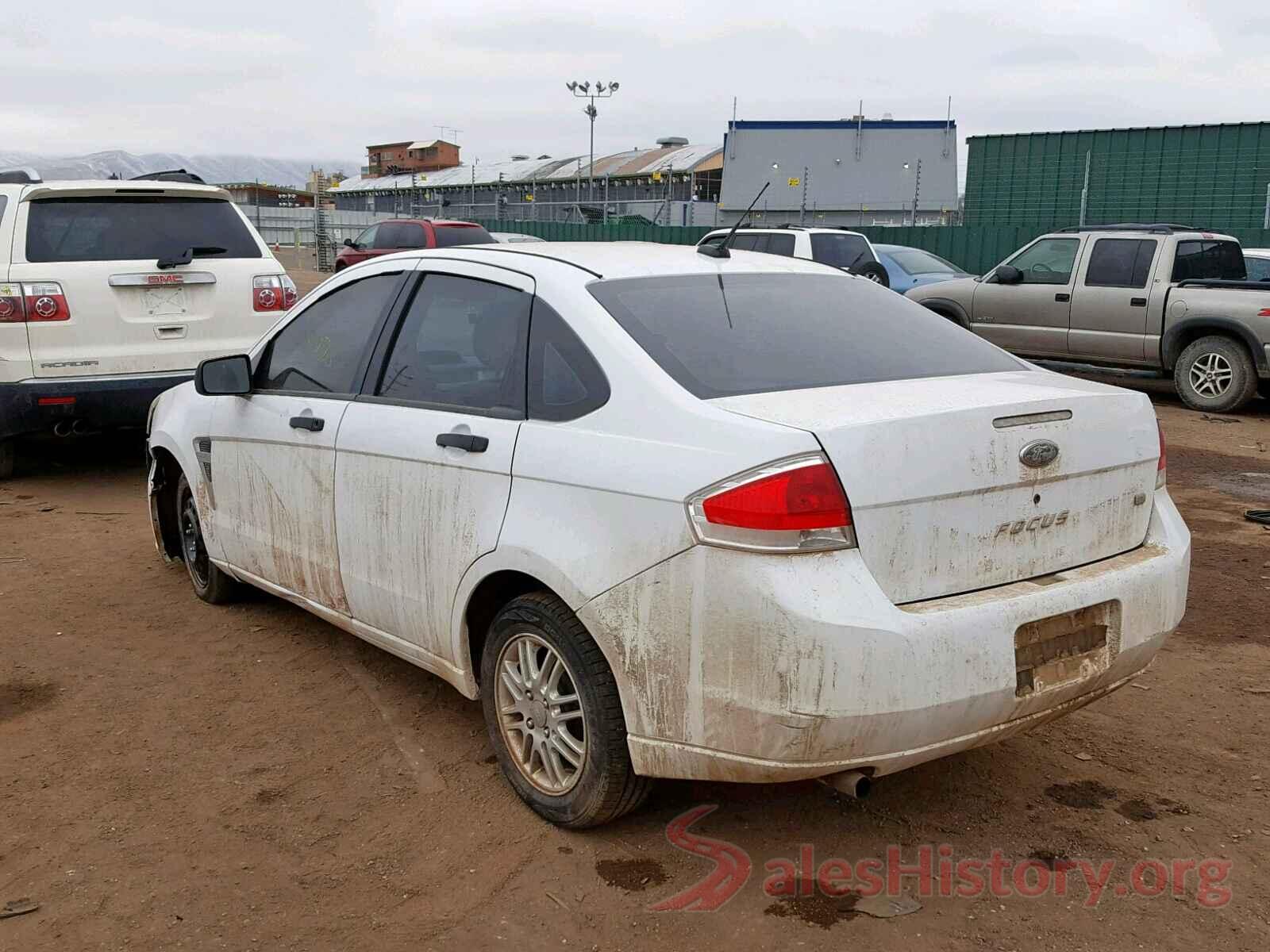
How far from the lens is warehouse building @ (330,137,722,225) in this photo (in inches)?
1639

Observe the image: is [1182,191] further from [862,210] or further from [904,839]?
[904,839]

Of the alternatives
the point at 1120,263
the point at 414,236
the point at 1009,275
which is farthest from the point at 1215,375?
the point at 414,236

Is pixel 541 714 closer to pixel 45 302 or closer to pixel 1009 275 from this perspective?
pixel 45 302

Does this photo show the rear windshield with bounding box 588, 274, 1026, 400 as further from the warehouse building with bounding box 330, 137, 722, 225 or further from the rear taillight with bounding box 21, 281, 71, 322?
the warehouse building with bounding box 330, 137, 722, 225

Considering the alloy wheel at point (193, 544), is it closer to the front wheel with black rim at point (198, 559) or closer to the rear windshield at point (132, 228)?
the front wheel with black rim at point (198, 559)

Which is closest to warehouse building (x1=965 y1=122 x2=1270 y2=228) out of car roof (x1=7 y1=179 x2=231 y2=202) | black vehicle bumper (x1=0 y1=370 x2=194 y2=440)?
car roof (x1=7 y1=179 x2=231 y2=202)

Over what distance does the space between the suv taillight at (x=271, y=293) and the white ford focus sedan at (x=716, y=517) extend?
410 centimetres

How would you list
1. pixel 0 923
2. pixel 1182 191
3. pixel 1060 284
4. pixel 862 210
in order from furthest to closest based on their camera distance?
pixel 862 210
pixel 1182 191
pixel 1060 284
pixel 0 923

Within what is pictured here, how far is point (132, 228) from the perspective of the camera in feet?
25.8

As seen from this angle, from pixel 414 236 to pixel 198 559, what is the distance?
700 inches

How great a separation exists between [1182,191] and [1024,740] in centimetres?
2993

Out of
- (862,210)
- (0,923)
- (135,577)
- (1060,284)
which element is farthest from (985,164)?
(0,923)

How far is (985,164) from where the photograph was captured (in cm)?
3394

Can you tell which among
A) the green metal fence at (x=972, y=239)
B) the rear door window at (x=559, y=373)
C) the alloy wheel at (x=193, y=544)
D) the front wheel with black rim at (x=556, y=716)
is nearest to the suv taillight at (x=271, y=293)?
the alloy wheel at (x=193, y=544)
